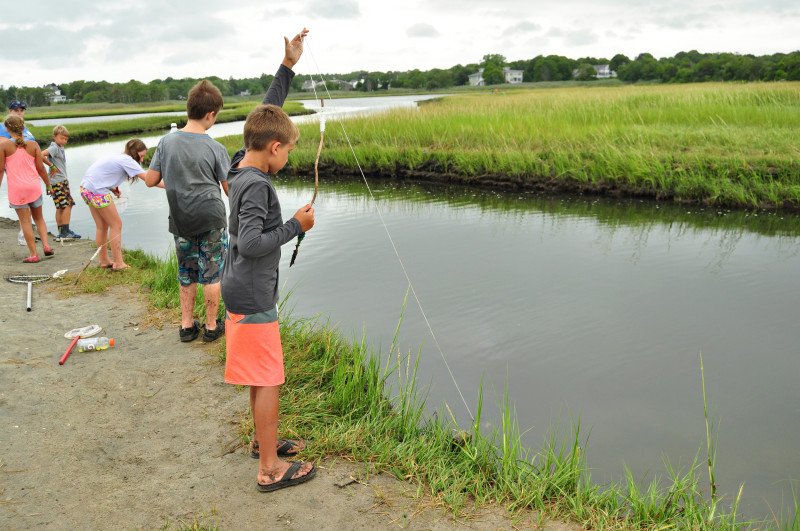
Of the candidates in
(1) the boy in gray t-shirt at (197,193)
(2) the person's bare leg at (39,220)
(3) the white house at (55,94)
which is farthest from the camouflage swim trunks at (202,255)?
(3) the white house at (55,94)

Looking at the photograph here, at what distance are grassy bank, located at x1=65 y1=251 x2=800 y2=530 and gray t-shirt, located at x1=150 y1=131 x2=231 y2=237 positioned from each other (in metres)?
0.98

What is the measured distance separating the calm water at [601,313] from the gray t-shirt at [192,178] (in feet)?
5.91

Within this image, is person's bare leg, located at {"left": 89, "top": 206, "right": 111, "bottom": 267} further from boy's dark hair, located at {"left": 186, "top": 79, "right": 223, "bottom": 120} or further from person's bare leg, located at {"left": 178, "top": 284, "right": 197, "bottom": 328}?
boy's dark hair, located at {"left": 186, "top": 79, "right": 223, "bottom": 120}

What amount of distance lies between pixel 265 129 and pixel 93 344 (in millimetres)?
2816

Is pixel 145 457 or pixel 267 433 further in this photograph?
pixel 145 457

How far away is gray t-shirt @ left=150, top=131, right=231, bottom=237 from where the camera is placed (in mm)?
4016

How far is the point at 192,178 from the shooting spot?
4.07m

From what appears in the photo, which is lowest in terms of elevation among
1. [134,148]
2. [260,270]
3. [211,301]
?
[211,301]

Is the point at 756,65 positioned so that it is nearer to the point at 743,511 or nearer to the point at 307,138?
the point at 307,138

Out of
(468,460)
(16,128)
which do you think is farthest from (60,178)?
(468,460)

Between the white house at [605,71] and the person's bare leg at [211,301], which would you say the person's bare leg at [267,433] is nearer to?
the person's bare leg at [211,301]

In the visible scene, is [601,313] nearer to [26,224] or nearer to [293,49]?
[293,49]

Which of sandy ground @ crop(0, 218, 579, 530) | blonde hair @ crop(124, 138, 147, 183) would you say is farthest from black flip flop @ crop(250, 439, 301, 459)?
blonde hair @ crop(124, 138, 147, 183)

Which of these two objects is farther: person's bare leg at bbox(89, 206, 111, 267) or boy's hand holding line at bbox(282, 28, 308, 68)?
person's bare leg at bbox(89, 206, 111, 267)
